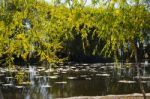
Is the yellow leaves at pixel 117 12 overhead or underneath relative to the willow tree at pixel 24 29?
overhead

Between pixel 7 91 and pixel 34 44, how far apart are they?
14.8 meters

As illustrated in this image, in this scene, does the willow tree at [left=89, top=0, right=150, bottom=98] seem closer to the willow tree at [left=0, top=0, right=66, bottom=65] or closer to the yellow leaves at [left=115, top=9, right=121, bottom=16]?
the yellow leaves at [left=115, top=9, right=121, bottom=16]

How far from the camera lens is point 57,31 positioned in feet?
26.0

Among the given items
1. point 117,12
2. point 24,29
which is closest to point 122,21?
point 117,12

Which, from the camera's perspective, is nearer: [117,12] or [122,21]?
[117,12]

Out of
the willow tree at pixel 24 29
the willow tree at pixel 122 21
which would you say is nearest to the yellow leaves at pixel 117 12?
the willow tree at pixel 122 21

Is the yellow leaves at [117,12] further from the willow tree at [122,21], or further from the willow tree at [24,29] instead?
the willow tree at [24,29]

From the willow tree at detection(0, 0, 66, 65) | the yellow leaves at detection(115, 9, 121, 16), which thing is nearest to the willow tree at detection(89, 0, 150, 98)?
the yellow leaves at detection(115, 9, 121, 16)

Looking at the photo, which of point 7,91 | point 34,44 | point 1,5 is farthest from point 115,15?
point 7,91

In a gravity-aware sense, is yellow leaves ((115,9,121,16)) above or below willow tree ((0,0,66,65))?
above

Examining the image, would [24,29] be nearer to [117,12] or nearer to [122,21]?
[117,12]

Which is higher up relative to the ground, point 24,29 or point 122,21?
point 122,21

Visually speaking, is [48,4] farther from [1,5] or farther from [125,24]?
[125,24]

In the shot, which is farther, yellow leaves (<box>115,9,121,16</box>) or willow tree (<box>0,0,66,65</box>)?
yellow leaves (<box>115,9,121,16</box>)
